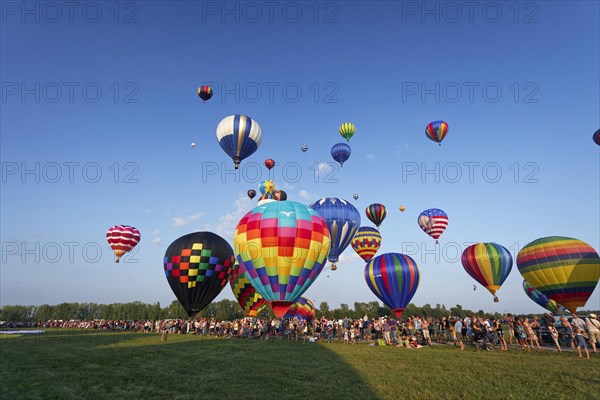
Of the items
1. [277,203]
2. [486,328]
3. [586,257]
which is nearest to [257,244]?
[277,203]

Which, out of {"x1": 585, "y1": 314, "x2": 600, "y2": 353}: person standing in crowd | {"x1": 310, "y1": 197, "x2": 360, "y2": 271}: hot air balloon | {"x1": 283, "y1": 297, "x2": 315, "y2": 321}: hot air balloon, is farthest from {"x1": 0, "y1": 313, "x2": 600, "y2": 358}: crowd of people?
{"x1": 283, "y1": 297, "x2": 315, "y2": 321}: hot air balloon

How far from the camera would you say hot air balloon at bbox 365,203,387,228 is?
41.0m

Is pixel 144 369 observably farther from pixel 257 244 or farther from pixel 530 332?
pixel 530 332

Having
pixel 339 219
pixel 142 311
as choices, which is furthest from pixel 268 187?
pixel 142 311

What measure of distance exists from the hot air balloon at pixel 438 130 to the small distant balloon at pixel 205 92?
72.7 feet

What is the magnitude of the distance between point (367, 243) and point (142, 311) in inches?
3946

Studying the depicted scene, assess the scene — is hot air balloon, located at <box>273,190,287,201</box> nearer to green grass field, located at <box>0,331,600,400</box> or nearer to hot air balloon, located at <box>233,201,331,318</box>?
hot air balloon, located at <box>233,201,331,318</box>

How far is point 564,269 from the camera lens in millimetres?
22500

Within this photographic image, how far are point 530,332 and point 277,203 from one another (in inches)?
574

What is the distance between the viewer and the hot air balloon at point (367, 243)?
39.3m

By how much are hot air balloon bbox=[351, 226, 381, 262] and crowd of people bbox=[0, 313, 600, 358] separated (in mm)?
13227

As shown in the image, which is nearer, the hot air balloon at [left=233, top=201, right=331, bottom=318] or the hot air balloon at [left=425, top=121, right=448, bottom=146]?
the hot air balloon at [left=233, top=201, right=331, bottom=318]

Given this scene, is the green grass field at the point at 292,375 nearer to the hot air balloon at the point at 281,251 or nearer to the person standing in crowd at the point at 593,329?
the person standing in crowd at the point at 593,329

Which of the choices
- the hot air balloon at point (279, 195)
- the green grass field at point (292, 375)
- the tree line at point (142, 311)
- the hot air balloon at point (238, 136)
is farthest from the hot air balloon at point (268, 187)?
the tree line at point (142, 311)
